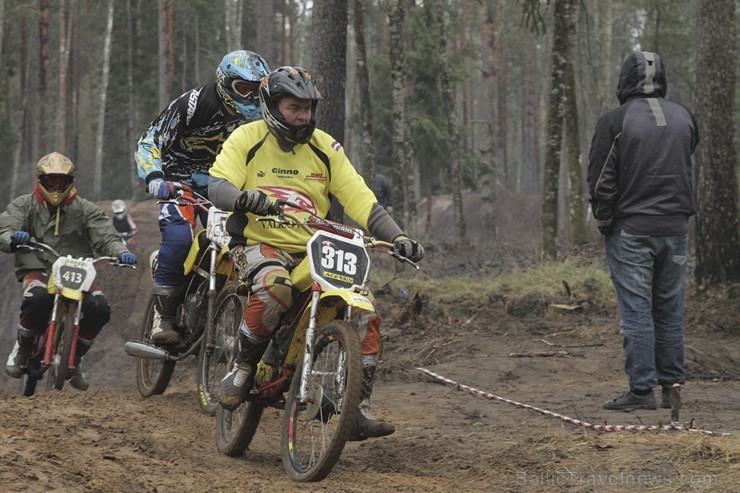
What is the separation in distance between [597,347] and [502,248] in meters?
16.7

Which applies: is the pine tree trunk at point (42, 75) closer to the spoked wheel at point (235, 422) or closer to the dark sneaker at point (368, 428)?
the spoked wheel at point (235, 422)

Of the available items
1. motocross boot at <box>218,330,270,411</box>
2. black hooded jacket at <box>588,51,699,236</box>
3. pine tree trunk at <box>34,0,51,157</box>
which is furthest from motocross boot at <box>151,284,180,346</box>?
pine tree trunk at <box>34,0,51,157</box>

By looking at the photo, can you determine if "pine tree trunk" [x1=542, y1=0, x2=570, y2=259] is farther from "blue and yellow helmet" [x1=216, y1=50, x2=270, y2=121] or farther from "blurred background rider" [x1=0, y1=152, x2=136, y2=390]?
"blue and yellow helmet" [x1=216, y1=50, x2=270, y2=121]

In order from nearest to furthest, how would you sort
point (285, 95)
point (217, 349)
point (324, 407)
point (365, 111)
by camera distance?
point (324, 407) < point (285, 95) < point (217, 349) < point (365, 111)

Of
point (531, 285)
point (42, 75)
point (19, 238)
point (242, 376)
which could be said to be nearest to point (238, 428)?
point (242, 376)

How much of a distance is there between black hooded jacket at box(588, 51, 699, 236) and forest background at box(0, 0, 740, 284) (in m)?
4.84

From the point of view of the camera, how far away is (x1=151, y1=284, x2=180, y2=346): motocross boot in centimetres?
777

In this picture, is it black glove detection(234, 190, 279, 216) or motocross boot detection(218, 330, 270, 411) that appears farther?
motocross boot detection(218, 330, 270, 411)

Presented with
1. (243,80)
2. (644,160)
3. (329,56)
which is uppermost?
(329,56)

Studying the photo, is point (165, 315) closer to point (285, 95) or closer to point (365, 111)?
point (285, 95)

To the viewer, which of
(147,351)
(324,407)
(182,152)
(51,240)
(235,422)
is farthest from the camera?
(51,240)

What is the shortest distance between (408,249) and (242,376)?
1.29 metres

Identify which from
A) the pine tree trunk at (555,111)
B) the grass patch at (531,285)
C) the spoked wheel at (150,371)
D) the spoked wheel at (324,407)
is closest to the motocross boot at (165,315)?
the spoked wheel at (150,371)

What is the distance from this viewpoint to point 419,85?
3616 cm
